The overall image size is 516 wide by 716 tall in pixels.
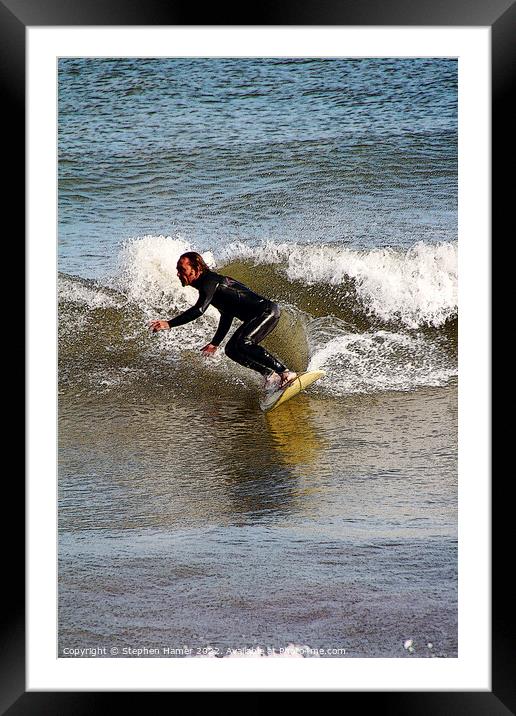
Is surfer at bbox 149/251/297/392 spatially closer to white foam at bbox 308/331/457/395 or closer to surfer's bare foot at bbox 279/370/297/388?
surfer's bare foot at bbox 279/370/297/388

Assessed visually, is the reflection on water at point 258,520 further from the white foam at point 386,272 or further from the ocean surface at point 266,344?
the white foam at point 386,272

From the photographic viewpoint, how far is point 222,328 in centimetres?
311

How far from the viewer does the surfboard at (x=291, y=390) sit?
3098 millimetres

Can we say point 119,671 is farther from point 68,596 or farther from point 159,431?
point 159,431

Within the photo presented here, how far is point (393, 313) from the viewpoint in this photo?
3141mm

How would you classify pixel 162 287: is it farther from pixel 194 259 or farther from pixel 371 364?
pixel 371 364

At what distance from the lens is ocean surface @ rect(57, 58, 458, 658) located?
9.78 feet

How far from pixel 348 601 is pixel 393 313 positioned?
1.20 metres

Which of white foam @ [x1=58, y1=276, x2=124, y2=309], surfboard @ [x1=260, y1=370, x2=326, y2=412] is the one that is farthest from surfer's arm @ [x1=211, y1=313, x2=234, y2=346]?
white foam @ [x1=58, y1=276, x2=124, y2=309]

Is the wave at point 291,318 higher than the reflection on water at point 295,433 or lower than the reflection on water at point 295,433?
higher
